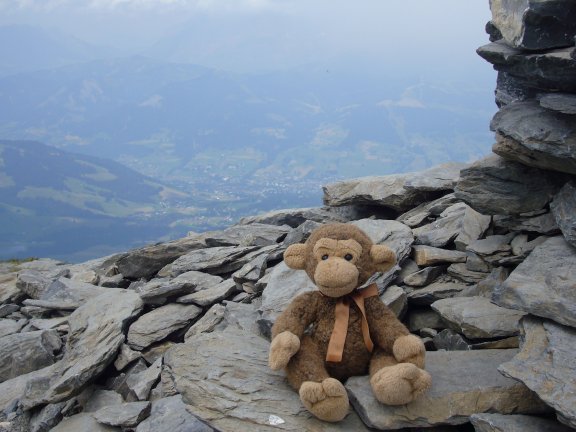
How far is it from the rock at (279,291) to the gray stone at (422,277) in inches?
71.4

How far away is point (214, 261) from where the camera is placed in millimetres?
14109

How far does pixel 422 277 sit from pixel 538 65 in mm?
4466

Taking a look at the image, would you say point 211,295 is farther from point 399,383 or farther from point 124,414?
point 399,383

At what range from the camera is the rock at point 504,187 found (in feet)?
29.1

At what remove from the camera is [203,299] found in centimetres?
1175

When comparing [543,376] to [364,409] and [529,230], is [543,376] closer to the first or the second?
[364,409]

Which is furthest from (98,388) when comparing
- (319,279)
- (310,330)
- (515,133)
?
(515,133)

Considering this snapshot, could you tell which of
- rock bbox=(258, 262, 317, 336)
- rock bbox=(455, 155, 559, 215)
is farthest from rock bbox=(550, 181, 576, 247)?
rock bbox=(258, 262, 317, 336)

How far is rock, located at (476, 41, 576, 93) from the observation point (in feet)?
22.3

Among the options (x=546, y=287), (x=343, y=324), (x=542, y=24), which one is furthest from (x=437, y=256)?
(x=542, y=24)

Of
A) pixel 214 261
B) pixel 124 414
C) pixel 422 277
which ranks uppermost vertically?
pixel 422 277

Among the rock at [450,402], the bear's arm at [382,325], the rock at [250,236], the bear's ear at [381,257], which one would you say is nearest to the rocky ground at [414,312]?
the rock at [450,402]

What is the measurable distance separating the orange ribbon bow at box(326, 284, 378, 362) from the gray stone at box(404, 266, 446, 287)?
3352mm

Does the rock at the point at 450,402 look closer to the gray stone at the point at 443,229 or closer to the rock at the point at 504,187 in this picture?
the rock at the point at 504,187
